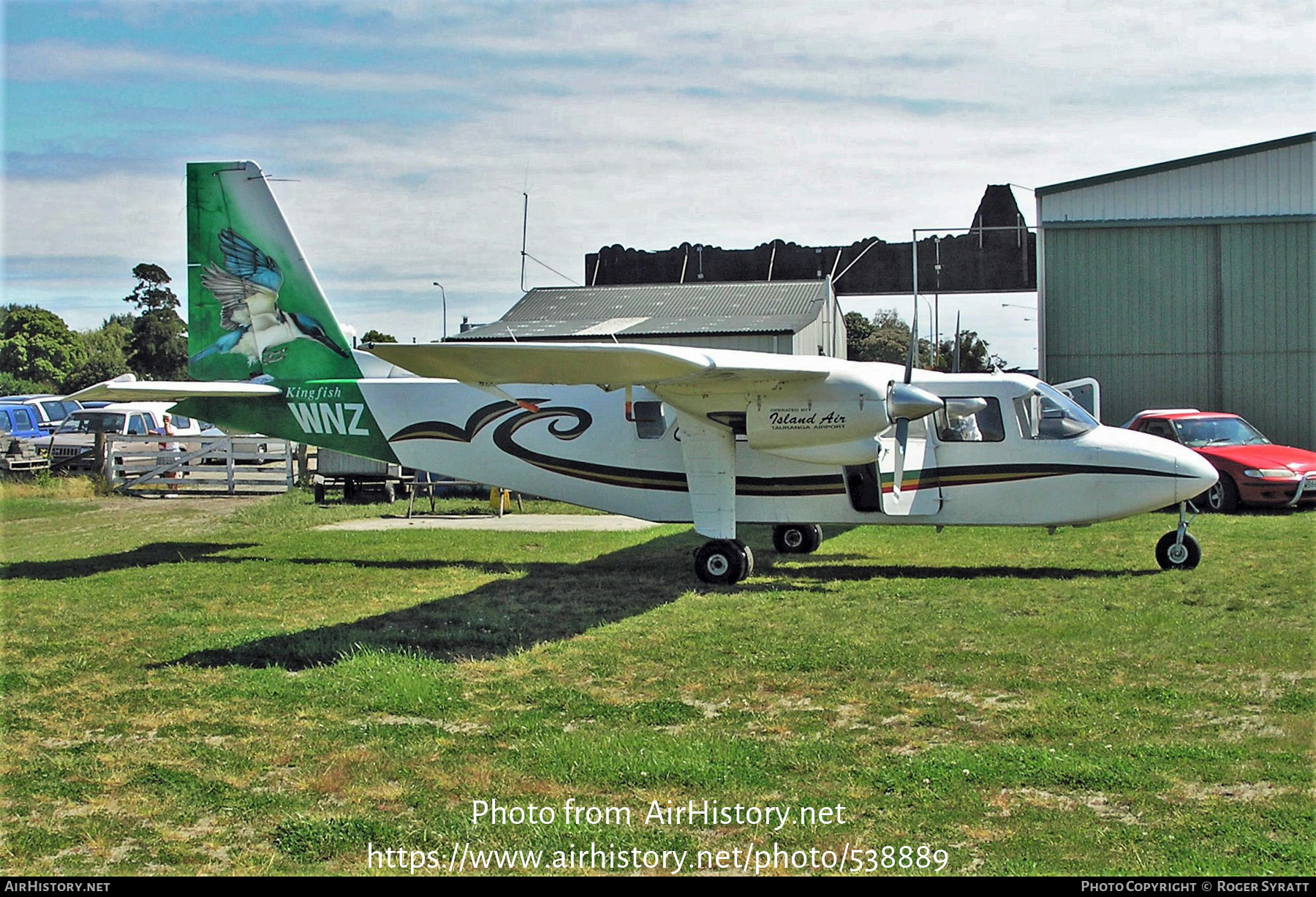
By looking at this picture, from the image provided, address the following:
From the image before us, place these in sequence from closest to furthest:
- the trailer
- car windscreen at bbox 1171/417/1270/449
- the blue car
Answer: car windscreen at bbox 1171/417/1270/449 → the trailer → the blue car

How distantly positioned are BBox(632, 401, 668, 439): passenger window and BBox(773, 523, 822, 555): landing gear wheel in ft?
7.46

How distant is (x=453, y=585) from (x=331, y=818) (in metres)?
7.32

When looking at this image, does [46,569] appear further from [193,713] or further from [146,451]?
[146,451]

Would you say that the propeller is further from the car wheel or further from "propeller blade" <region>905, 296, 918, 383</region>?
the car wheel

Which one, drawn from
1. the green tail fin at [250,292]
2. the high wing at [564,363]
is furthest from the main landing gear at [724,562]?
the green tail fin at [250,292]

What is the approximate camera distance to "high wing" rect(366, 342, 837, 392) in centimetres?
1021

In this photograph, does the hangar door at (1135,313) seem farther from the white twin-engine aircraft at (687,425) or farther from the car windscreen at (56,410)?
the car windscreen at (56,410)

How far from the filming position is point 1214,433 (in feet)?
66.4

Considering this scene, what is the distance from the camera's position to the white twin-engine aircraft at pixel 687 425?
40.7ft

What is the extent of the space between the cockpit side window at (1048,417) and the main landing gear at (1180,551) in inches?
56.5

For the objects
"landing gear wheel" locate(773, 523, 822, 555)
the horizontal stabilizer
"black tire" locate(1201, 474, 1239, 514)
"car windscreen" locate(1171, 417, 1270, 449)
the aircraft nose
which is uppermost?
the horizontal stabilizer

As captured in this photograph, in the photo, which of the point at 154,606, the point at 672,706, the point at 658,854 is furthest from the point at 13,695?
the point at 658,854

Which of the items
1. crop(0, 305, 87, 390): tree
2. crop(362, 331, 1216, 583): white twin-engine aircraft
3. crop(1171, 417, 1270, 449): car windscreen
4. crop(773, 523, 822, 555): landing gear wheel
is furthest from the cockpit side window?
crop(0, 305, 87, 390): tree

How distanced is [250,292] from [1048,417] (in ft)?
35.1
